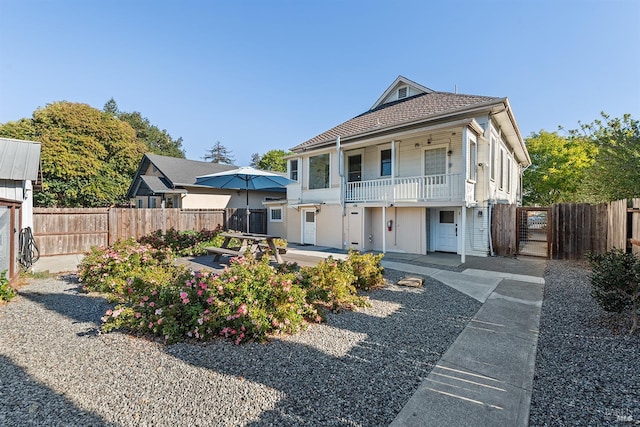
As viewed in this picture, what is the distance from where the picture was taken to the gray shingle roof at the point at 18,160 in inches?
328

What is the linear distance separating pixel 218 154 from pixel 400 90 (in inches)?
1865

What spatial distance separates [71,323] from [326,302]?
12.9 ft

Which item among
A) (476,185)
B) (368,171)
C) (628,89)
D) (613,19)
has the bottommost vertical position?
(476,185)

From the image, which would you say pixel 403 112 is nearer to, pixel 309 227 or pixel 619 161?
pixel 309 227

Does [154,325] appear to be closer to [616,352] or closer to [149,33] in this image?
[616,352]

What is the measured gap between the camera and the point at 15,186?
859 cm

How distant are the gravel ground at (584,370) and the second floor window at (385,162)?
8.66 metres

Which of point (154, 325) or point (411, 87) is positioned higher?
point (411, 87)

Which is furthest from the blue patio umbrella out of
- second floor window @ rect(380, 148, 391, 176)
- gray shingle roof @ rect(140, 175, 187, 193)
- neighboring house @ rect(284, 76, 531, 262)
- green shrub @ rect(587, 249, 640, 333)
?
green shrub @ rect(587, 249, 640, 333)

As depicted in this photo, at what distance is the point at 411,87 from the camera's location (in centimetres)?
1527

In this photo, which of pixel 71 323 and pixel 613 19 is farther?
pixel 613 19

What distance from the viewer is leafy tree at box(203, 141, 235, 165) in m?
55.8

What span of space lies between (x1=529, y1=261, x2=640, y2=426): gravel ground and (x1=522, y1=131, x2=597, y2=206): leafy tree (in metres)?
23.3

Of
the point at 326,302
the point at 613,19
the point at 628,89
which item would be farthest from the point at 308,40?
the point at 628,89
